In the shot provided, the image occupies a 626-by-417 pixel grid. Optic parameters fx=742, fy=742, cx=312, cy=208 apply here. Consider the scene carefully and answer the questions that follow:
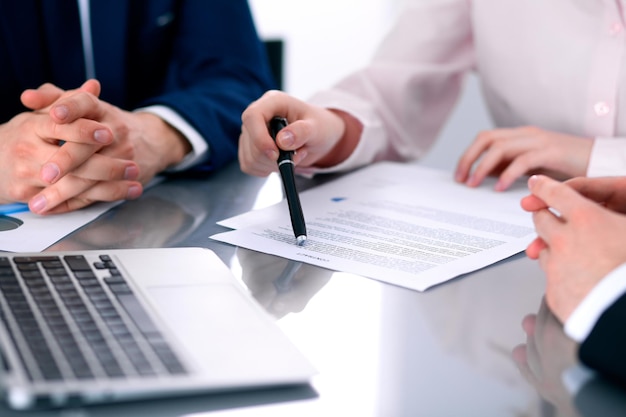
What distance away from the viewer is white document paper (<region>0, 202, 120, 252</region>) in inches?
26.0

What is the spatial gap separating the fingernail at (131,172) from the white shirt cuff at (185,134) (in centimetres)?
12

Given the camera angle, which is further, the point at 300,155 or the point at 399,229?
the point at 300,155

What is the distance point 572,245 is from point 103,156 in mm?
496

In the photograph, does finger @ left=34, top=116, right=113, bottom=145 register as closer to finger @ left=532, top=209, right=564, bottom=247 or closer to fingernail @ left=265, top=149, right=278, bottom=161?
fingernail @ left=265, top=149, right=278, bottom=161

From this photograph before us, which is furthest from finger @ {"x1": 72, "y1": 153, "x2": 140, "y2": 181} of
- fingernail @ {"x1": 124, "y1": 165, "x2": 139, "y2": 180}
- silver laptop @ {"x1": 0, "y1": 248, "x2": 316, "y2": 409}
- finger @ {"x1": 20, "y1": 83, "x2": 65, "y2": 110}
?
silver laptop @ {"x1": 0, "y1": 248, "x2": 316, "y2": 409}

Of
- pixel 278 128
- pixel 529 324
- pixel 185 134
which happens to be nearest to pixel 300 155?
pixel 278 128

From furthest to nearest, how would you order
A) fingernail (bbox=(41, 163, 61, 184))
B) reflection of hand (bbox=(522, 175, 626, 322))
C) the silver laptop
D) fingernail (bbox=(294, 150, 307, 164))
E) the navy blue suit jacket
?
the navy blue suit jacket < fingernail (bbox=(294, 150, 307, 164)) < fingernail (bbox=(41, 163, 61, 184)) < reflection of hand (bbox=(522, 175, 626, 322)) < the silver laptop

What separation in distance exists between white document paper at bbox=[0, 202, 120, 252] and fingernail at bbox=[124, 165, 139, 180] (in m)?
0.03

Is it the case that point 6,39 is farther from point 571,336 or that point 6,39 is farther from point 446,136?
point 446,136

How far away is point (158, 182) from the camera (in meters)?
0.92

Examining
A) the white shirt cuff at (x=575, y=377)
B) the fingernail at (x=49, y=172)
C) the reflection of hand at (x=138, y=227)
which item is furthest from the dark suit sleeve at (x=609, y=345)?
the fingernail at (x=49, y=172)

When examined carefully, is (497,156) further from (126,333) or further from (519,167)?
(126,333)

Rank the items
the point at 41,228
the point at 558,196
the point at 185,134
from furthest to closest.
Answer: the point at 185,134
the point at 41,228
the point at 558,196

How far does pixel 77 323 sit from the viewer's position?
17.6 inches
